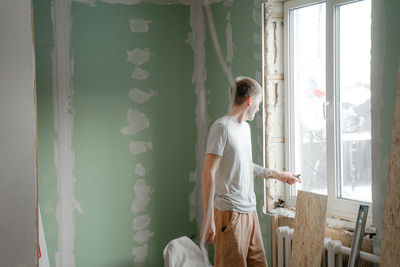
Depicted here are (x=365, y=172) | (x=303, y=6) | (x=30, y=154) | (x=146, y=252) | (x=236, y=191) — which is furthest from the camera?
(x=146, y=252)

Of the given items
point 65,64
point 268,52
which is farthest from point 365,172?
point 65,64

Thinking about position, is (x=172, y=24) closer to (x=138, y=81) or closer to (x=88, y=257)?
(x=138, y=81)

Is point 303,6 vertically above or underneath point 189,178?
above

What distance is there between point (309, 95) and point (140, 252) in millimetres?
1948

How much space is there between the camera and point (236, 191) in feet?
7.72

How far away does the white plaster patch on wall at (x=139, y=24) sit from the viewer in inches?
129

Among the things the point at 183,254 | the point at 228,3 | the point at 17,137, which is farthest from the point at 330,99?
the point at 17,137

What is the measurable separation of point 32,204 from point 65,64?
4.69ft

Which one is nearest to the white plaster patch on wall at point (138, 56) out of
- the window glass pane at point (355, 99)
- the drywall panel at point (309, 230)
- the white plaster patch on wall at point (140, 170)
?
the white plaster patch on wall at point (140, 170)

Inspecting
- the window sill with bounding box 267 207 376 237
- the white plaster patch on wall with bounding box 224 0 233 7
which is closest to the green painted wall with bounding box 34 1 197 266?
the white plaster patch on wall with bounding box 224 0 233 7

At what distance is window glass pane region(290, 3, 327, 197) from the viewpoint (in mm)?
2814

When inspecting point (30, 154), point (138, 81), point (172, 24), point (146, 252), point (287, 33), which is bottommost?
point (146, 252)

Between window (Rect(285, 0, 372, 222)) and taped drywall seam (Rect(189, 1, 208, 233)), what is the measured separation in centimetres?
87

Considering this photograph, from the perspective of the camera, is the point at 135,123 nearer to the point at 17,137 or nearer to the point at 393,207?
the point at 17,137
